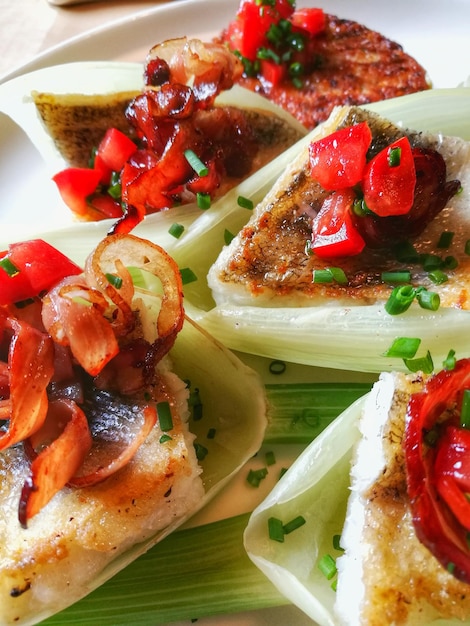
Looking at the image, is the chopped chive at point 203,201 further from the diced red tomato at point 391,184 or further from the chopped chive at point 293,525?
the chopped chive at point 293,525

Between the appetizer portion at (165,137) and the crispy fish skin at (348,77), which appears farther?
the crispy fish skin at (348,77)

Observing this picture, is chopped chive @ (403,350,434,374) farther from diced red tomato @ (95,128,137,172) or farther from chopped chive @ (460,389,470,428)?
diced red tomato @ (95,128,137,172)

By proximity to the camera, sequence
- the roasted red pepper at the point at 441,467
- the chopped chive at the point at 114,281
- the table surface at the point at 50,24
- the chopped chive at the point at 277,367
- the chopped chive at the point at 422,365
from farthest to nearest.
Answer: the table surface at the point at 50,24, the chopped chive at the point at 277,367, the chopped chive at the point at 114,281, the chopped chive at the point at 422,365, the roasted red pepper at the point at 441,467

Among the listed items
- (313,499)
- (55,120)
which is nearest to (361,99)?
(55,120)

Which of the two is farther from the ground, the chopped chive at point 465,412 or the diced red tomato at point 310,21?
the diced red tomato at point 310,21

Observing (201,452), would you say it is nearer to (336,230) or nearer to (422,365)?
(422,365)

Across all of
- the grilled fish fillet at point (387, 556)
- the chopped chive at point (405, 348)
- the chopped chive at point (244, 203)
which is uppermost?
the chopped chive at point (244, 203)

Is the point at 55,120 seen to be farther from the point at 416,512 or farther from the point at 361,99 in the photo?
the point at 416,512

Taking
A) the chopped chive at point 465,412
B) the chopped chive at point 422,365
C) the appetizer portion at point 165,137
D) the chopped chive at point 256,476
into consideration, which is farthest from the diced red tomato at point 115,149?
the chopped chive at point 465,412
